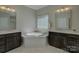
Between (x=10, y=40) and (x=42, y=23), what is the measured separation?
682 mm

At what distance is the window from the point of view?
178 cm

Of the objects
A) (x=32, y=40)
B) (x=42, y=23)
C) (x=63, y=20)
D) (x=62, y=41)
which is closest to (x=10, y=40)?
(x=32, y=40)

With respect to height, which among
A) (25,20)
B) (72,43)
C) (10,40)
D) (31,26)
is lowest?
(72,43)

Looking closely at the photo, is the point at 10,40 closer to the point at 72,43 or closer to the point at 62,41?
the point at 62,41

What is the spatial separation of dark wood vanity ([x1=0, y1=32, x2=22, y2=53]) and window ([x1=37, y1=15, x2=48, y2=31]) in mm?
410

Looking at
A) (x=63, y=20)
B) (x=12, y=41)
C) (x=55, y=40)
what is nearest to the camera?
(x=12, y=41)

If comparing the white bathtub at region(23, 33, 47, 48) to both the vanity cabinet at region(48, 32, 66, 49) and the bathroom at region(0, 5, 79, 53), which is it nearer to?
the bathroom at region(0, 5, 79, 53)

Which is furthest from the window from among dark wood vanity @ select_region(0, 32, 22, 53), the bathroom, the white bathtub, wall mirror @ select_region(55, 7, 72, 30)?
dark wood vanity @ select_region(0, 32, 22, 53)

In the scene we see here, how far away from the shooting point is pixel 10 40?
1727 millimetres
